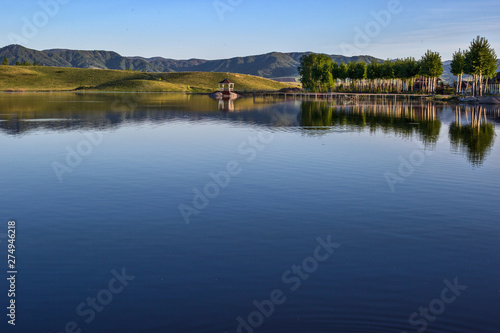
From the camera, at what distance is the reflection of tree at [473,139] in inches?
1434

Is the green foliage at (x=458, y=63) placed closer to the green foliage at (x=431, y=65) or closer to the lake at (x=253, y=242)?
the green foliage at (x=431, y=65)

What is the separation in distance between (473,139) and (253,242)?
3593 centimetres

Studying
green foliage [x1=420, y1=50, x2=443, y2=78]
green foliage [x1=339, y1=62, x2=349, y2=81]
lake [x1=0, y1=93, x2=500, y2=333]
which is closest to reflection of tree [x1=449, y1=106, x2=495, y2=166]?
lake [x1=0, y1=93, x2=500, y2=333]

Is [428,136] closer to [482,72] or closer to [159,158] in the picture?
[159,158]

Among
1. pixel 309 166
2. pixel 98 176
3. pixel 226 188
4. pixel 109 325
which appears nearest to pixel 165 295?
pixel 109 325

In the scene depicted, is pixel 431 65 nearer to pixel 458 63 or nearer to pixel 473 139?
pixel 458 63

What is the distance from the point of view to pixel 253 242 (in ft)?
54.7

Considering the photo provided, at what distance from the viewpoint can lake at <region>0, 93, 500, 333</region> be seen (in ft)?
38.5

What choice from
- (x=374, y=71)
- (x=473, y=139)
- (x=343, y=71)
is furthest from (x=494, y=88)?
(x=473, y=139)

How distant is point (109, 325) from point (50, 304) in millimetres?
1953

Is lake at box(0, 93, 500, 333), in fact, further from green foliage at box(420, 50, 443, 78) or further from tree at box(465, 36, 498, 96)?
green foliage at box(420, 50, 443, 78)

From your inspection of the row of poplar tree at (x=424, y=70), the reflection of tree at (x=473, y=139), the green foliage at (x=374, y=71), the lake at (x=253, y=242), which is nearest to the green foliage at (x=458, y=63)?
the row of poplar tree at (x=424, y=70)

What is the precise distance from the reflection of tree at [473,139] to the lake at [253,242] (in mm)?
1610

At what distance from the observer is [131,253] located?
51.0ft
